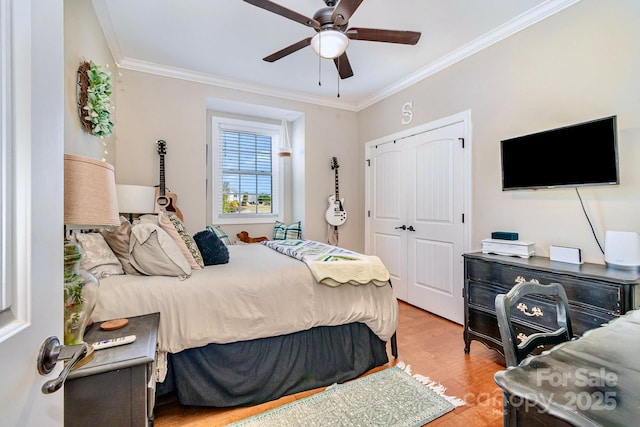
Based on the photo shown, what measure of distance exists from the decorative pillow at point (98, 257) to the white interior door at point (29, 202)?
3.82ft

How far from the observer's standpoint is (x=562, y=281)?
74.2 inches

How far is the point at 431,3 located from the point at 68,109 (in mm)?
2613

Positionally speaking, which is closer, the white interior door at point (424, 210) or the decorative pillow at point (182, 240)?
the decorative pillow at point (182, 240)

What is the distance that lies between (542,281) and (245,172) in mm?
3697

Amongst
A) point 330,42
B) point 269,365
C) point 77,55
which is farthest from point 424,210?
point 77,55

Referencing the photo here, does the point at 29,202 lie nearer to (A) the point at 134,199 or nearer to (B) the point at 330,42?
(B) the point at 330,42

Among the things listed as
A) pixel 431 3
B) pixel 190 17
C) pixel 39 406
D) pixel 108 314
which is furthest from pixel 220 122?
pixel 39 406

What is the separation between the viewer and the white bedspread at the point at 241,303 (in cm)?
160

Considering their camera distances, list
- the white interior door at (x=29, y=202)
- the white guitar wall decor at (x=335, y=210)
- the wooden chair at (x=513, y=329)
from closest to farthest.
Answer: the white interior door at (x=29, y=202) < the wooden chair at (x=513, y=329) < the white guitar wall decor at (x=335, y=210)

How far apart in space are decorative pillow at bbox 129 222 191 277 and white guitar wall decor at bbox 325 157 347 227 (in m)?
2.73

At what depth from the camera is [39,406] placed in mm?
560

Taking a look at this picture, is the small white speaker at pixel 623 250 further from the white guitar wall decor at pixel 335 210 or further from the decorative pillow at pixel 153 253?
the white guitar wall decor at pixel 335 210

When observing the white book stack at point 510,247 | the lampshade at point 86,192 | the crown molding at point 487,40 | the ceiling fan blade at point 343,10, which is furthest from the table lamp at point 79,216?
the crown molding at point 487,40

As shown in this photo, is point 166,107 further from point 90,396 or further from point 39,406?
point 39,406
